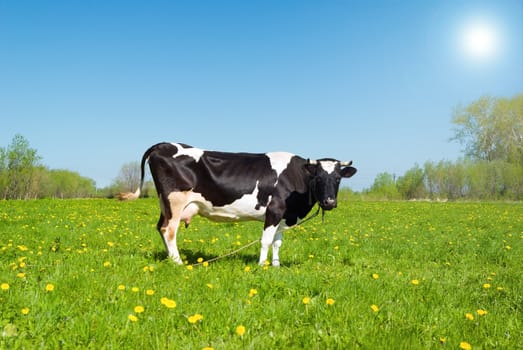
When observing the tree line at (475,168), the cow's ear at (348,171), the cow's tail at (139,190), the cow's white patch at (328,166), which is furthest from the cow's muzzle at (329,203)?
the tree line at (475,168)

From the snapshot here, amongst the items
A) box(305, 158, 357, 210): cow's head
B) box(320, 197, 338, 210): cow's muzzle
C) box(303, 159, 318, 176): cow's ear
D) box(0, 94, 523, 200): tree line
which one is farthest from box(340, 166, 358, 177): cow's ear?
box(0, 94, 523, 200): tree line

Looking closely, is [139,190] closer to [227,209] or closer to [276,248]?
[227,209]

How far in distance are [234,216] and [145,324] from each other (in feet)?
12.8

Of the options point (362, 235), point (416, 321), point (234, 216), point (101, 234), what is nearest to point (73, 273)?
point (234, 216)

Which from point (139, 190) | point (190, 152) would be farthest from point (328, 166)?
point (139, 190)

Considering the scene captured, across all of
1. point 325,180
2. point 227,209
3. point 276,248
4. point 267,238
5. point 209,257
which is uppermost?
point 325,180

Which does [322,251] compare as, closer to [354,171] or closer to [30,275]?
[354,171]

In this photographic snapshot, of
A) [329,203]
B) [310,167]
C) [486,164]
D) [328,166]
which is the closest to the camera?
[329,203]

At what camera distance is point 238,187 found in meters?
7.46

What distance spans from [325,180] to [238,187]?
5.23 feet

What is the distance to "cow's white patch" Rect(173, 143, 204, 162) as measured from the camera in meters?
7.40

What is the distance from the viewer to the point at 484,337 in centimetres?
421

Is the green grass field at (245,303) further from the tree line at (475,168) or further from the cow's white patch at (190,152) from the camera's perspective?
the tree line at (475,168)

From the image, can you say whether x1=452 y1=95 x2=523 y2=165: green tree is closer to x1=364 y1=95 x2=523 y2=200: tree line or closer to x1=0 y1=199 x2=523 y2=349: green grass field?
x1=364 y1=95 x2=523 y2=200: tree line
